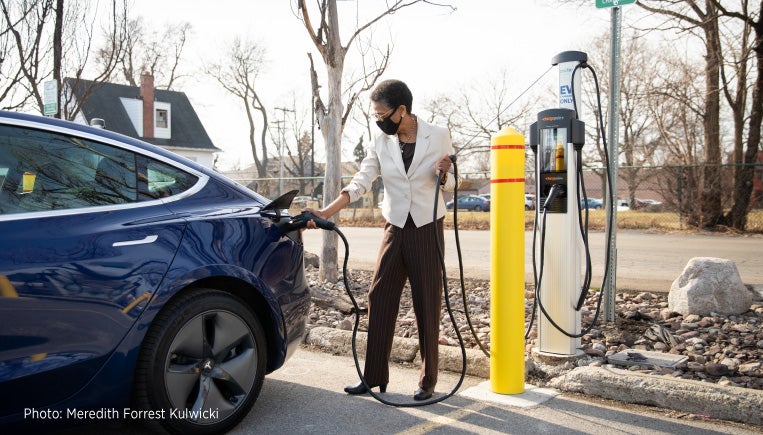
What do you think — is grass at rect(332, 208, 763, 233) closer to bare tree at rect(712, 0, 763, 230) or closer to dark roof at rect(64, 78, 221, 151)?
bare tree at rect(712, 0, 763, 230)

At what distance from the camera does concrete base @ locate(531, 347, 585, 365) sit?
464cm

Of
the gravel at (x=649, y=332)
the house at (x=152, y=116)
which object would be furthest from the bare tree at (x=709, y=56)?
the house at (x=152, y=116)

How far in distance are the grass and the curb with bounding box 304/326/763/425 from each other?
1394 centimetres

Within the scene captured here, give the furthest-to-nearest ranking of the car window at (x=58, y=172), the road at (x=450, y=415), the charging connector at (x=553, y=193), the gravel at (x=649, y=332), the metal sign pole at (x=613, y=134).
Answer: the metal sign pole at (x=613, y=134) → the charging connector at (x=553, y=193) → the gravel at (x=649, y=332) → the road at (x=450, y=415) → the car window at (x=58, y=172)

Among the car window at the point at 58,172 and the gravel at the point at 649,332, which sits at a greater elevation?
the car window at the point at 58,172

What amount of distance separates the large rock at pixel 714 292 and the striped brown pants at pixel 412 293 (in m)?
2.82

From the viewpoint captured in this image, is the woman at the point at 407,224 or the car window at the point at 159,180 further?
the woman at the point at 407,224

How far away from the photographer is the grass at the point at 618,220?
1678 centimetres

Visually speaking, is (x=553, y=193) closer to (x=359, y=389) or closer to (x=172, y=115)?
(x=359, y=389)

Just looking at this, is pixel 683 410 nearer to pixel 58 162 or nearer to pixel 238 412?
pixel 238 412

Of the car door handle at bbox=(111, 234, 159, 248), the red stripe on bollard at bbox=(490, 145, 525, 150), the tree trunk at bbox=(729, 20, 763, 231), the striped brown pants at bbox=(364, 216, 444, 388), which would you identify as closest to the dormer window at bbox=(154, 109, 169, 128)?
the tree trunk at bbox=(729, 20, 763, 231)

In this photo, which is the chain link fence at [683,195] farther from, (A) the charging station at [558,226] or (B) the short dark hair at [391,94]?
(B) the short dark hair at [391,94]

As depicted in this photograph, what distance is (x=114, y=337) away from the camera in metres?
3.00

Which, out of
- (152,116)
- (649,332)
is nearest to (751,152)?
(649,332)
